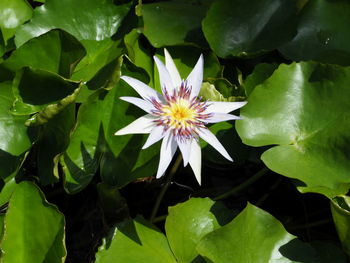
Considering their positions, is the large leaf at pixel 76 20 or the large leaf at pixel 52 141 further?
the large leaf at pixel 76 20

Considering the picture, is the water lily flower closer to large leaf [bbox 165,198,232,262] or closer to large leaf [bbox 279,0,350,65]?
large leaf [bbox 165,198,232,262]

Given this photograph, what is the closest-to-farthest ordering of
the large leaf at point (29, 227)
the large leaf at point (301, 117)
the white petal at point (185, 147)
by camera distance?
1. the white petal at point (185, 147)
2. the large leaf at point (29, 227)
3. the large leaf at point (301, 117)

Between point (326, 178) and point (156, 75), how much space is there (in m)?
0.63

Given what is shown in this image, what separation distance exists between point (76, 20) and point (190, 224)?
2.56 feet

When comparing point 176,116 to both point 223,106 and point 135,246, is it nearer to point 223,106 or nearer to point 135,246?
point 223,106

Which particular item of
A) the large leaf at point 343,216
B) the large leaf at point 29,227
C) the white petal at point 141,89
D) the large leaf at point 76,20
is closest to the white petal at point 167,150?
the white petal at point 141,89

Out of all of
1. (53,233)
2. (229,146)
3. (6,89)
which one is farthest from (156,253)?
(6,89)

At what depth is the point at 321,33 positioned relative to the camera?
1757 millimetres

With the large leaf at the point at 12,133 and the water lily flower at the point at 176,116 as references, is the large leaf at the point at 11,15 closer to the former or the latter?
the large leaf at the point at 12,133

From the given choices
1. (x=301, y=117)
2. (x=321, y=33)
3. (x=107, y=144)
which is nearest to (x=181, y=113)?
(x=107, y=144)

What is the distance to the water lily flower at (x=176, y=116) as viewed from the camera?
1314mm

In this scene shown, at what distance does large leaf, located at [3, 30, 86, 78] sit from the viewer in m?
1.54

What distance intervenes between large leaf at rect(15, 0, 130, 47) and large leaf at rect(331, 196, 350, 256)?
0.92 meters

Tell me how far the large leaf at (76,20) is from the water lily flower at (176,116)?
423mm
